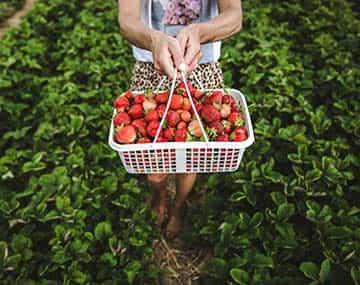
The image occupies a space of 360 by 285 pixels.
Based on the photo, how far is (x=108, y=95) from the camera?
302 centimetres

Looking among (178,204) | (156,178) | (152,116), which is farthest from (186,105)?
(178,204)

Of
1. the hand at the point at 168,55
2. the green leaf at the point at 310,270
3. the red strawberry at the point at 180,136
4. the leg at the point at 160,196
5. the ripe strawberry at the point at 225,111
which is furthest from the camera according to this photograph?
the leg at the point at 160,196

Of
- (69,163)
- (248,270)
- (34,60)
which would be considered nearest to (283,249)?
(248,270)

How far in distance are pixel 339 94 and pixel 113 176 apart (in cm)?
164

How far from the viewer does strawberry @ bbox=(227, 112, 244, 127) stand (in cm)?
165

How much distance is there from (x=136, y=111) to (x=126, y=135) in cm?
13

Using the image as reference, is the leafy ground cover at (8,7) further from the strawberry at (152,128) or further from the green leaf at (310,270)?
the green leaf at (310,270)

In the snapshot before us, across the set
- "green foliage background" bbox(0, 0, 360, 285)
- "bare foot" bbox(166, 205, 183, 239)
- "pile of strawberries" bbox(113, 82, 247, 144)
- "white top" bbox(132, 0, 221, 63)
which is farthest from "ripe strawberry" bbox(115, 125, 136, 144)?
"bare foot" bbox(166, 205, 183, 239)

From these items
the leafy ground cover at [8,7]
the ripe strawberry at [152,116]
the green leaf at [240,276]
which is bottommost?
the green leaf at [240,276]

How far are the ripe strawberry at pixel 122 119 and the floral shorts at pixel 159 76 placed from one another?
342 millimetres

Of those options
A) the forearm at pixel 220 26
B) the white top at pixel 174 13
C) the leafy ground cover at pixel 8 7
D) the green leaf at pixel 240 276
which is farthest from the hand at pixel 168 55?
the leafy ground cover at pixel 8 7

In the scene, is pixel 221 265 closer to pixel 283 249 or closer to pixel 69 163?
pixel 283 249

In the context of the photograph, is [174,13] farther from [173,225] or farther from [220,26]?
[173,225]

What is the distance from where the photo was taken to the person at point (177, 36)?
4.84 ft
